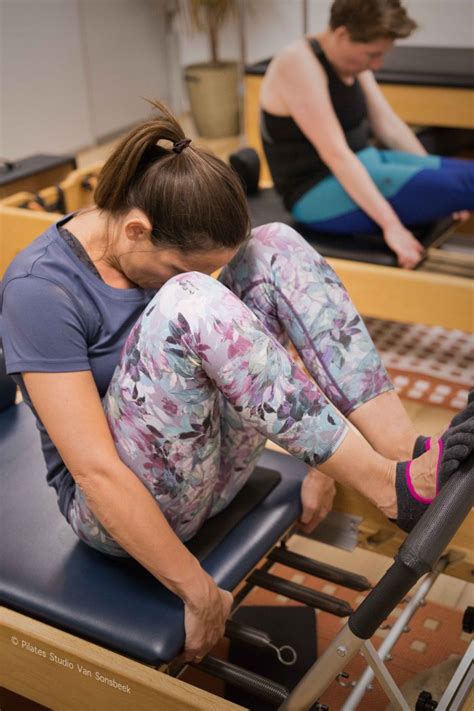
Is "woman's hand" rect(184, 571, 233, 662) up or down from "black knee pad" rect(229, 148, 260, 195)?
down

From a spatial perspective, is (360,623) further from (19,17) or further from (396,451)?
(19,17)

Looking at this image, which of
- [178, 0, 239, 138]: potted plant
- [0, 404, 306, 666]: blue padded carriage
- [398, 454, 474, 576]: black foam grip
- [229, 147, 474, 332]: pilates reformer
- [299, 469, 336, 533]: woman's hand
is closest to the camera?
[398, 454, 474, 576]: black foam grip

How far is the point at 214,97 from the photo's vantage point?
5512 millimetres

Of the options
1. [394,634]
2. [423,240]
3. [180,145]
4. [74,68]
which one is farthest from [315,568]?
[74,68]

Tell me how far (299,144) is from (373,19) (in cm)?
45

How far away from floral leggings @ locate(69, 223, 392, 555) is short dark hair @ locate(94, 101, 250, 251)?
90 millimetres

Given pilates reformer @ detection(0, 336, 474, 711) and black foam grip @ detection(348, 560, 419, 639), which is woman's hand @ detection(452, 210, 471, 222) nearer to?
pilates reformer @ detection(0, 336, 474, 711)

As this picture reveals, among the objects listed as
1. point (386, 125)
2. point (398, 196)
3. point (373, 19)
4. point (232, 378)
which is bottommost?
point (398, 196)

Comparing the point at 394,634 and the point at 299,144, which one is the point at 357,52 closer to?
the point at 299,144

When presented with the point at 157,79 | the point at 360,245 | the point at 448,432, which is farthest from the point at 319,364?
the point at 157,79

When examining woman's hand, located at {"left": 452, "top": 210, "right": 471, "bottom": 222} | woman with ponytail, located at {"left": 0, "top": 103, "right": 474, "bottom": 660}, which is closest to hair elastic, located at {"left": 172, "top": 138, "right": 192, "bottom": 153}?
woman with ponytail, located at {"left": 0, "top": 103, "right": 474, "bottom": 660}

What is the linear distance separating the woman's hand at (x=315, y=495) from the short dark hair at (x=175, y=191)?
16.8 inches

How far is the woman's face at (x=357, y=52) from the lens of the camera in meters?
2.32

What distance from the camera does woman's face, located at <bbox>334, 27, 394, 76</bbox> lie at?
2318mm
